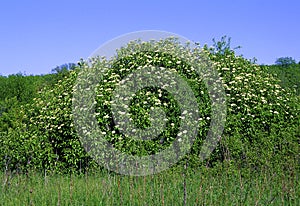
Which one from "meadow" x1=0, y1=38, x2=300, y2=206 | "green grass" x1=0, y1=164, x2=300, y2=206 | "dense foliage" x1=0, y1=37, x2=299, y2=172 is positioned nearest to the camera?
"green grass" x1=0, y1=164, x2=300, y2=206

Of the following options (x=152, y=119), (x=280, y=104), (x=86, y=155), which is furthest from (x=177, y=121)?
(x=280, y=104)

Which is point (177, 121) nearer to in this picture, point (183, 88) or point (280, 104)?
point (183, 88)

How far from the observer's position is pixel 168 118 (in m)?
7.26

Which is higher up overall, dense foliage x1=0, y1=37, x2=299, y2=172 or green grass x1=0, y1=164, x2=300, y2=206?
dense foliage x1=0, y1=37, x2=299, y2=172

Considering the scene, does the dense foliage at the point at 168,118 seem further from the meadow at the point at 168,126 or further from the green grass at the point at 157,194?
the green grass at the point at 157,194

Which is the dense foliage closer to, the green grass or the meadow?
the meadow

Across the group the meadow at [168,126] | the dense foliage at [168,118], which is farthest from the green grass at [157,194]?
the dense foliage at [168,118]

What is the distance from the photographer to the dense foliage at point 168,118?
281 inches

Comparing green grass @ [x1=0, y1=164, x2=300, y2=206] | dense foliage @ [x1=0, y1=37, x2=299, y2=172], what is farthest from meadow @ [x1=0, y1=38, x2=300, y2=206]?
green grass @ [x1=0, y1=164, x2=300, y2=206]

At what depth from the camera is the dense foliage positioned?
23.5 feet

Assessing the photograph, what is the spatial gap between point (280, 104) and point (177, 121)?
220 centimetres

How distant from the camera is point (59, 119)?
801 centimetres

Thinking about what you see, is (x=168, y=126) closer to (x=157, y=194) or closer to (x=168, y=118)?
(x=168, y=118)

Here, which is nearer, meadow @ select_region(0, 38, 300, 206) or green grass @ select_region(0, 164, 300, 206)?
green grass @ select_region(0, 164, 300, 206)
